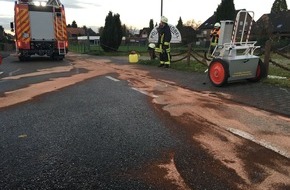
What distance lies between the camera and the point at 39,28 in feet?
59.1

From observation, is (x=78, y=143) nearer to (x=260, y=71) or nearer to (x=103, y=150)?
(x=103, y=150)

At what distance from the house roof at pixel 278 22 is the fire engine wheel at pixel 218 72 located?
44476 mm

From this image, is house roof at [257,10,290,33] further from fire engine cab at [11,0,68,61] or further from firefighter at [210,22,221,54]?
firefighter at [210,22,221,54]

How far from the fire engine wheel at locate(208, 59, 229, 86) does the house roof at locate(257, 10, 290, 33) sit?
4448 centimetres

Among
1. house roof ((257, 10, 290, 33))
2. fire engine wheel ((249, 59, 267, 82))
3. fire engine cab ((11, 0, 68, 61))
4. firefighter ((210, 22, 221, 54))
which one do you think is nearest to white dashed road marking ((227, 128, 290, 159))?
fire engine wheel ((249, 59, 267, 82))

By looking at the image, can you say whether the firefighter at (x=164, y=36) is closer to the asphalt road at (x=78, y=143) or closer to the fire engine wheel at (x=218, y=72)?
the fire engine wheel at (x=218, y=72)

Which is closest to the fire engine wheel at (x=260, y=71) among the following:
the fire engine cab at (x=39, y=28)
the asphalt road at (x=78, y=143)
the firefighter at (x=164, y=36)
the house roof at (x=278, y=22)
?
the asphalt road at (x=78, y=143)

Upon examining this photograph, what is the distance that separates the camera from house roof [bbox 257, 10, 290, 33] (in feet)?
169

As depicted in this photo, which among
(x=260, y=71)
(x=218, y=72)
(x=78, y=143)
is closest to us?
(x=78, y=143)

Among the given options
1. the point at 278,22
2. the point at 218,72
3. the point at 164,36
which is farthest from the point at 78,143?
the point at 278,22

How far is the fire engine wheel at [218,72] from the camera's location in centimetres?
817

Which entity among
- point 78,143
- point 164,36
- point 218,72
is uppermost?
point 164,36

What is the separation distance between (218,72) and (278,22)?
5158 cm

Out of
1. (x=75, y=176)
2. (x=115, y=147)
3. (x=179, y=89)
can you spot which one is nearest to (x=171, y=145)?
(x=115, y=147)
